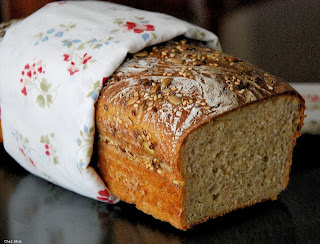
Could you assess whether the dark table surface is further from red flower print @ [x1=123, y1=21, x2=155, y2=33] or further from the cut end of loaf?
red flower print @ [x1=123, y1=21, x2=155, y2=33]

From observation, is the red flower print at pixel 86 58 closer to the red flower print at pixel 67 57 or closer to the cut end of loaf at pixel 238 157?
the red flower print at pixel 67 57

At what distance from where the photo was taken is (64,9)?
281cm

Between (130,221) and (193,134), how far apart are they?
509 millimetres

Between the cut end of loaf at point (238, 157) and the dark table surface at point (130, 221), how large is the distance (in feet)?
0.24

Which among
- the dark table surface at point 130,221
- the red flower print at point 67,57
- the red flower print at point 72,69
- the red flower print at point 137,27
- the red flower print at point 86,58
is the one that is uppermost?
the red flower print at point 137,27

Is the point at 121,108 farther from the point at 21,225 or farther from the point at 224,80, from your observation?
the point at 21,225

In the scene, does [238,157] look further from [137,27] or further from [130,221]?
[137,27]

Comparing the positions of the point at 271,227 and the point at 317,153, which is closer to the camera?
the point at 271,227

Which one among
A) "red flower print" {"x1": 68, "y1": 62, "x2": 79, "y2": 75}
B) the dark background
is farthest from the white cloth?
"red flower print" {"x1": 68, "y1": 62, "x2": 79, "y2": 75}

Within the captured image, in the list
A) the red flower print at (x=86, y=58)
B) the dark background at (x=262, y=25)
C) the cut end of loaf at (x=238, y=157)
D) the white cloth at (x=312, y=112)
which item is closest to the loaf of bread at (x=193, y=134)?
the cut end of loaf at (x=238, y=157)

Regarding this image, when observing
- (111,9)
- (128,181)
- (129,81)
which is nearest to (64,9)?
(111,9)

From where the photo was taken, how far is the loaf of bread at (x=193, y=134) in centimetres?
212

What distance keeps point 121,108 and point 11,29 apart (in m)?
0.88

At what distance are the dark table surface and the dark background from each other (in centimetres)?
109
